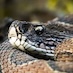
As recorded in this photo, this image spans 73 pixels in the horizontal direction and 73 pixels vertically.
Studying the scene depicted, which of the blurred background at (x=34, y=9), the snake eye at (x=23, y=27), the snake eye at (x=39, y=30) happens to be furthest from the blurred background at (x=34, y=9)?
the snake eye at (x=23, y=27)

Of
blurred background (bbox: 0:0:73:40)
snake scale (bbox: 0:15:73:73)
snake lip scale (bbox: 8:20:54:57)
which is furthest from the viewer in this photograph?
blurred background (bbox: 0:0:73:40)

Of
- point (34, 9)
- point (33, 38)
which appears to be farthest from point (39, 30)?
point (34, 9)

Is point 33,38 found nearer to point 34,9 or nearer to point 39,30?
point 39,30

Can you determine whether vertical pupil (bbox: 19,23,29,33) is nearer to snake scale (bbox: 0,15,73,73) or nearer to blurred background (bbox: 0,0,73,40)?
snake scale (bbox: 0,15,73,73)

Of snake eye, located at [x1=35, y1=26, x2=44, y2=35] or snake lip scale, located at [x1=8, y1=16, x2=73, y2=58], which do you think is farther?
snake eye, located at [x1=35, y1=26, x2=44, y2=35]

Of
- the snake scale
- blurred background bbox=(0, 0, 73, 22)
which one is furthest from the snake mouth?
blurred background bbox=(0, 0, 73, 22)

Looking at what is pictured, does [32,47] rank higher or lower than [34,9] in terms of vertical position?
lower

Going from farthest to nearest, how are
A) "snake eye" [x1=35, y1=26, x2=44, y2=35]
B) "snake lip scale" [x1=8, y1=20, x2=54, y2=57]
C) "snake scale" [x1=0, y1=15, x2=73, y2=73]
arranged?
"snake eye" [x1=35, y1=26, x2=44, y2=35] → "snake lip scale" [x1=8, y1=20, x2=54, y2=57] → "snake scale" [x1=0, y1=15, x2=73, y2=73]

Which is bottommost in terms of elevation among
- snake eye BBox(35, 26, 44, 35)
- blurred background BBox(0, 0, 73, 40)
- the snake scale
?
the snake scale

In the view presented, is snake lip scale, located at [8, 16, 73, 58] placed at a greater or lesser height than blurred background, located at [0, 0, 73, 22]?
lesser

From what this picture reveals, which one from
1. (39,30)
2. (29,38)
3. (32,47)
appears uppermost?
(39,30)
